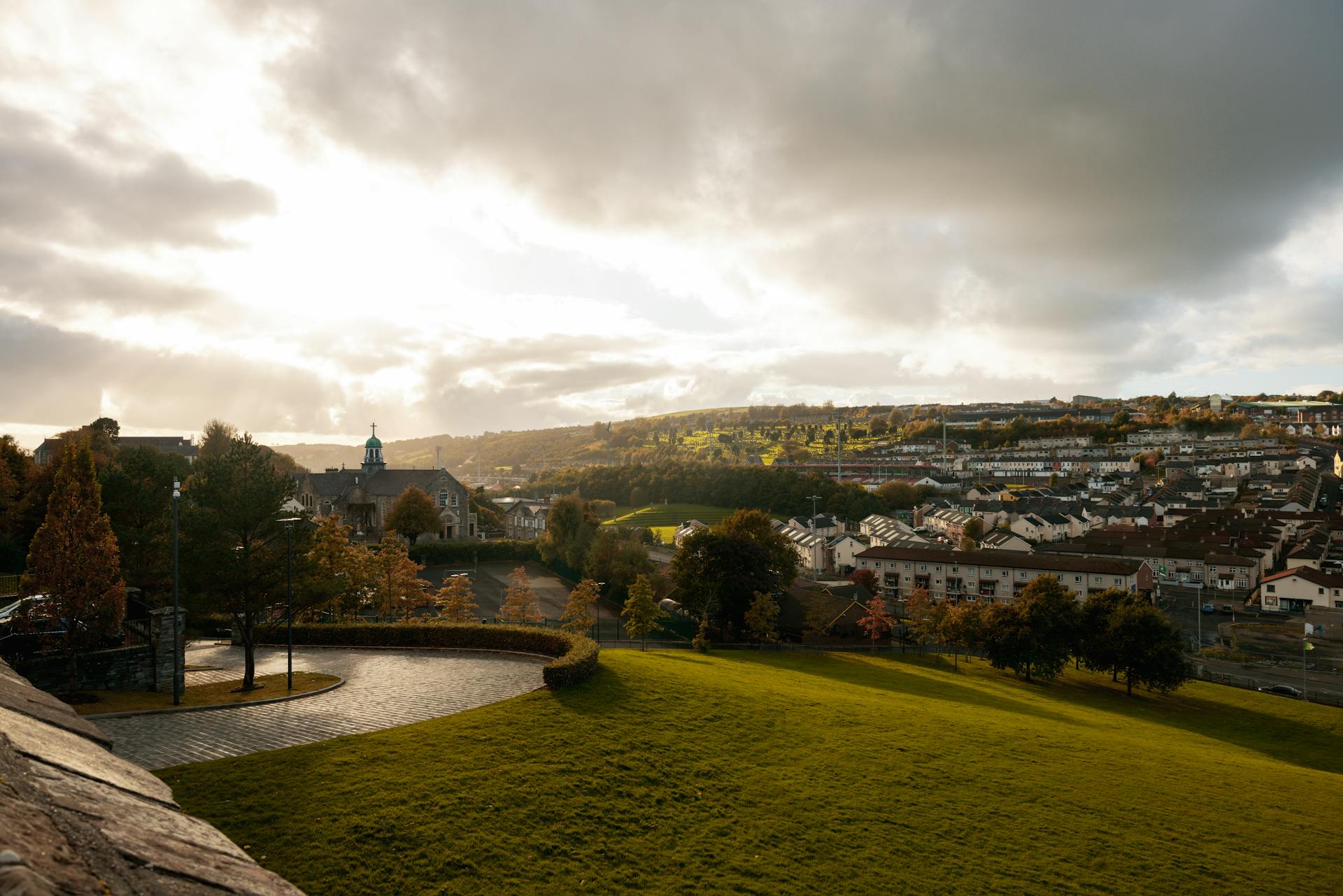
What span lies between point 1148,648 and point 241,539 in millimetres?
44523

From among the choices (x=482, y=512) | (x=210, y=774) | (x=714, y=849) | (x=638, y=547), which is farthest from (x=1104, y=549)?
(x=210, y=774)

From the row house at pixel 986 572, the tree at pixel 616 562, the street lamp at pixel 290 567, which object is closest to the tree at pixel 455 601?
the street lamp at pixel 290 567

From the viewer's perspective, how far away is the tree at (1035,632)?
40.8m

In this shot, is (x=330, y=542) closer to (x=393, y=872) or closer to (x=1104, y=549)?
(x=393, y=872)

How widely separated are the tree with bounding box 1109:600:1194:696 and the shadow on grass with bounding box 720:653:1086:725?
931cm

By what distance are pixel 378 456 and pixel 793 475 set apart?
231 feet

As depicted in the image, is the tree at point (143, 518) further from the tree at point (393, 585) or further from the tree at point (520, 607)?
the tree at point (520, 607)

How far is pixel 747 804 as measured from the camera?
14.3 meters

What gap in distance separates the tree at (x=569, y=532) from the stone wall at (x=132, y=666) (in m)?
44.3

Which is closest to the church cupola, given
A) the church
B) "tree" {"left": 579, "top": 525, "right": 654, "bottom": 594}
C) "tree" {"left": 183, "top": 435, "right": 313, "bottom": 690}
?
the church

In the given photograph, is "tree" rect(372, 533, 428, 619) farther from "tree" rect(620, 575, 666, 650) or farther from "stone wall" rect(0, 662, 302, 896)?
"stone wall" rect(0, 662, 302, 896)

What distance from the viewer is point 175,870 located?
13.5ft

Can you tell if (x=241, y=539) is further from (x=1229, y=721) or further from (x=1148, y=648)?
(x=1229, y=721)

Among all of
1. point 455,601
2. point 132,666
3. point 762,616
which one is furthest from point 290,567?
point 762,616
